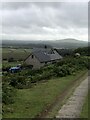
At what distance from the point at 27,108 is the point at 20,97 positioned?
7.79ft

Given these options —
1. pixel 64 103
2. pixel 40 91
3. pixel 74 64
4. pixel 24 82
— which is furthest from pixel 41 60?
pixel 64 103

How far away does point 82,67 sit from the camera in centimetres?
2975

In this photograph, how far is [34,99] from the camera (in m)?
15.3

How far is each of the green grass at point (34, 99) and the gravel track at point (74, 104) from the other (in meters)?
0.94

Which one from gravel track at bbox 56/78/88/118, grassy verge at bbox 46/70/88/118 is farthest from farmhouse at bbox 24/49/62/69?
gravel track at bbox 56/78/88/118

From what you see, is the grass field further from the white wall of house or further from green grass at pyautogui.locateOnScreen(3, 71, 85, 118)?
green grass at pyautogui.locateOnScreen(3, 71, 85, 118)

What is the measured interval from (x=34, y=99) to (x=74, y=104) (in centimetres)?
231

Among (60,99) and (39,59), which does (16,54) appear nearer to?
(39,59)

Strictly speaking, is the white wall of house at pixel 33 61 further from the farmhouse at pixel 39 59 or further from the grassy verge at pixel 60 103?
the grassy verge at pixel 60 103

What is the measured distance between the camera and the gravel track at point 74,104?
1234 cm

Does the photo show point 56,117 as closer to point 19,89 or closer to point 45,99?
point 45,99

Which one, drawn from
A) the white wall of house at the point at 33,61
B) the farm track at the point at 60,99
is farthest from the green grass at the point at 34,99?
the white wall of house at the point at 33,61

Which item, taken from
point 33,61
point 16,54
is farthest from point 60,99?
point 16,54

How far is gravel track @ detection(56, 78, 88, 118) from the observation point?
1234 cm
